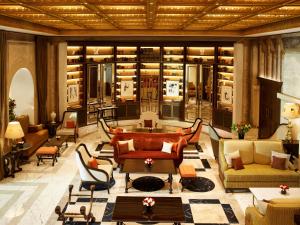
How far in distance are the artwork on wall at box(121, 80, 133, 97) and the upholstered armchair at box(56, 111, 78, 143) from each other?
119 inches

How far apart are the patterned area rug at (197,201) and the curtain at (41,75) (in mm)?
4479

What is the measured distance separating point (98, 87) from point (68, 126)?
2679 millimetres

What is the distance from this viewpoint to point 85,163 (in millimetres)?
9344

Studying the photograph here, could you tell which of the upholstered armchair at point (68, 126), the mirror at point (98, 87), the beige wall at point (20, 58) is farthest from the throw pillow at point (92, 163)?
the mirror at point (98, 87)

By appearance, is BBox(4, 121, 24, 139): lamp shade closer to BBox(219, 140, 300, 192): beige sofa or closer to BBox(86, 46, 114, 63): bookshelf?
BBox(219, 140, 300, 192): beige sofa

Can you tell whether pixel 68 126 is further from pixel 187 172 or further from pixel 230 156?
pixel 230 156

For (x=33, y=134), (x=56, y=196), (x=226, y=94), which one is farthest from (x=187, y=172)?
(x=226, y=94)

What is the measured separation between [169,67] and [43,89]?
5.24 meters

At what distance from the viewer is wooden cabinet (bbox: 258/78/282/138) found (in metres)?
12.4

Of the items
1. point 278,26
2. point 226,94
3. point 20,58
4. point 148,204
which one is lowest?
point 148,204

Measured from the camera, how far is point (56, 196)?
29.3 feet

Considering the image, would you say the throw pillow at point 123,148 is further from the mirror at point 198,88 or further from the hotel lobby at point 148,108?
the mirror at point 198,88

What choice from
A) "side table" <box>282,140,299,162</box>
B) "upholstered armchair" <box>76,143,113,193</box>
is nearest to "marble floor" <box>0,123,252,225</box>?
"upholstered armchair" <box>76,143,113,193</box>

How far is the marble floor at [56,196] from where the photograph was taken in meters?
7.82
